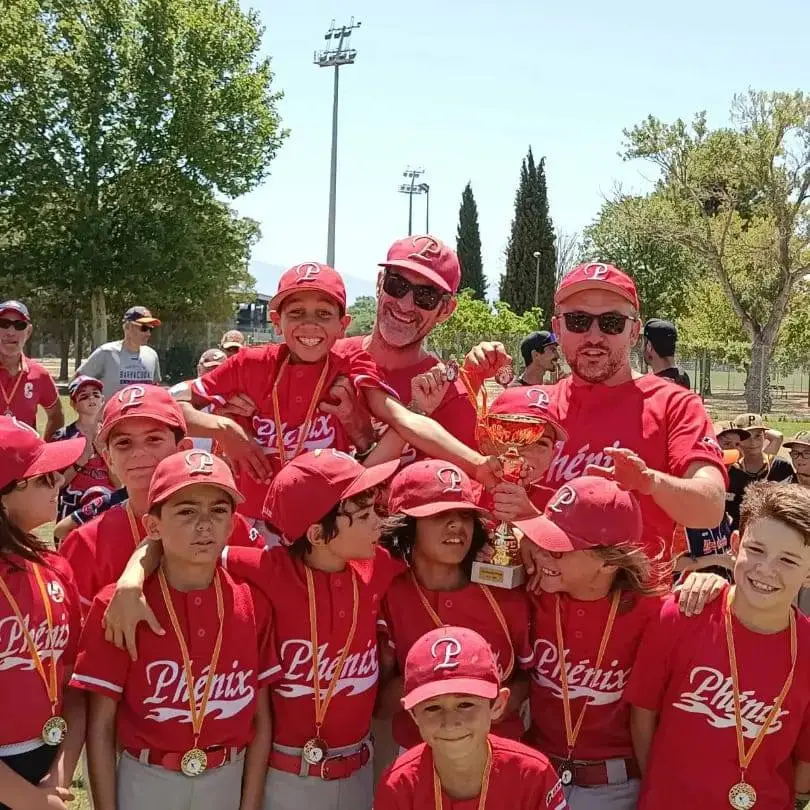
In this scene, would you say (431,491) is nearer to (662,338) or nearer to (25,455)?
(25,455)

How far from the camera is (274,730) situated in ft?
10.4

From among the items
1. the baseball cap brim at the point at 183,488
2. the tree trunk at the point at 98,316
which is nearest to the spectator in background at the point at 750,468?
the baseball cap brim at the point at 183,488

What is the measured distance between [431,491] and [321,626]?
624 mm

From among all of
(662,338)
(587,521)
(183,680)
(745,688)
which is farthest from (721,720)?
(662,338)

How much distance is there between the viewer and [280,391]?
3.82m

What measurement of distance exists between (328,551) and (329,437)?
0.69 metres

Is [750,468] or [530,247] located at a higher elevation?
[530,247]

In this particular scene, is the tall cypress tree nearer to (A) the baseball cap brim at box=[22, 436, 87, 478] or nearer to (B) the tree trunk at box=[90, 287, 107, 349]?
(B) the tree trunk at box=[90, 287, 107, 349]

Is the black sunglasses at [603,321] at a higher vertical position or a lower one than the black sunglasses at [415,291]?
lower

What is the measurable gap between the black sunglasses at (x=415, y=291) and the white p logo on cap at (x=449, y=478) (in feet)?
3.18

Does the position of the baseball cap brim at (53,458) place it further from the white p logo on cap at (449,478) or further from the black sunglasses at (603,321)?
the black sunglasses at (603,321)

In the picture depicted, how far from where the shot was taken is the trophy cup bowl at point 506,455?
3230mm

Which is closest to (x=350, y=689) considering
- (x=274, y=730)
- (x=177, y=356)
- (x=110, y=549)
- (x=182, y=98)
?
(x=274, y=730)

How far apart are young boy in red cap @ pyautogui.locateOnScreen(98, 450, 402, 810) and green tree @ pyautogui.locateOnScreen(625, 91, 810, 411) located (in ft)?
98.8
